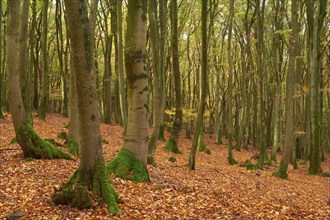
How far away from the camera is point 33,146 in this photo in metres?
9.53

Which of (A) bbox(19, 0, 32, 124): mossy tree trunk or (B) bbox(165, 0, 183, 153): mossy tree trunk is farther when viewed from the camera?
(B) bbox(165, 0, 183, 153): mossy tree trunk

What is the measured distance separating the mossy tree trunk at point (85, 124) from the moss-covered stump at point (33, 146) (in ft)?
11.9

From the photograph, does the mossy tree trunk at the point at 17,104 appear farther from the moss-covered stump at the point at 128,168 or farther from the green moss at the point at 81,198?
the green moss at the point at 81,198

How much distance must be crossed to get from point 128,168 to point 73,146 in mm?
4087

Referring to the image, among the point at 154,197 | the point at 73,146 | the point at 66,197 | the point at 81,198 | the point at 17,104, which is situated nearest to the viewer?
the point at 81,198

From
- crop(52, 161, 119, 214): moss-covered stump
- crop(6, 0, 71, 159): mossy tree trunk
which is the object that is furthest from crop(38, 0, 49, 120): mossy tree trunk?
crop(52, 161, 119, 214): moss-covered stump

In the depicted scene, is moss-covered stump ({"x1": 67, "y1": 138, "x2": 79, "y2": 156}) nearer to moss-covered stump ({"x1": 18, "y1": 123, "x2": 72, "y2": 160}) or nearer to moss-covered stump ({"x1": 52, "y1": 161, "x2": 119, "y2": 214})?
moss-covered stump ({"x1": 18, "y1": 123, "x2": 72, "y2": 160})

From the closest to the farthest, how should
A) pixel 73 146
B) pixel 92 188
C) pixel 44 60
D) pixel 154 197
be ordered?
pixel 92 188 < pixel 154 197 < pixel 73 146 < pixel 44 60

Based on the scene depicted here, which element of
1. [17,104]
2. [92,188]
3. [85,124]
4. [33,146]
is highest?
[17,104]

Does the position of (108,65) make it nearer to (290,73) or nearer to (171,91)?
(171,91)

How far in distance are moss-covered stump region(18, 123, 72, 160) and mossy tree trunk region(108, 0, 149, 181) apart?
7.23 ft

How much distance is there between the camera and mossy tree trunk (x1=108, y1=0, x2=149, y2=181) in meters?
8.47

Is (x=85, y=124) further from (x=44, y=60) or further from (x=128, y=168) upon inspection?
(x=44, y=60)

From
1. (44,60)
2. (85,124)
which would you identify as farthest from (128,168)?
(44,60)
